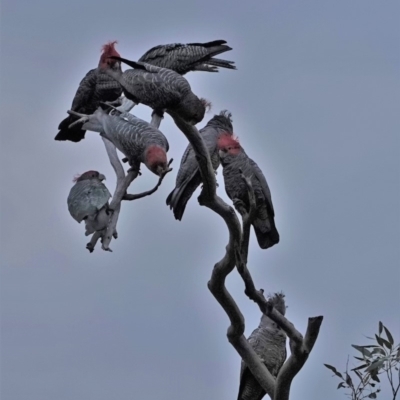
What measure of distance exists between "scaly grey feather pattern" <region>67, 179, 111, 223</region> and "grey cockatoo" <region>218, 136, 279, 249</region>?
1.32 meters

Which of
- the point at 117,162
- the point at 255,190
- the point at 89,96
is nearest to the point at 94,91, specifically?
the point at 89,96

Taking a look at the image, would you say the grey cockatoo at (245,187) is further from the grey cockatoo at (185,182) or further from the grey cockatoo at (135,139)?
the grey cockatoo at (135,139)

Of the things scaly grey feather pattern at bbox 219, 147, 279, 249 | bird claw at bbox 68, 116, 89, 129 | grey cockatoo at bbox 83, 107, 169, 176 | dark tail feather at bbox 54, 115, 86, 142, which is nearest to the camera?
grey cockatoo at bbox 83, 107, 169, 176

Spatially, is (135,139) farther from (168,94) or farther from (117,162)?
(168,94)

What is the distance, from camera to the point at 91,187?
935cm

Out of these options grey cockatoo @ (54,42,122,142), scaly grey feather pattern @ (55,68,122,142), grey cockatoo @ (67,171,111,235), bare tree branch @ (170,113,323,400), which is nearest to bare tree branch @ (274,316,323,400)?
bare tree branch @ (170,113,323,400)

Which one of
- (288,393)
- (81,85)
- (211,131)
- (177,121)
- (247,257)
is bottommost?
(288,393)

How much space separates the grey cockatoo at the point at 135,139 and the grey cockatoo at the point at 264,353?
2.63 meters

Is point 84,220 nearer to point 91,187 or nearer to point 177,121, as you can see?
point 91,187

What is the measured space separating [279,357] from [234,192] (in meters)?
1.79

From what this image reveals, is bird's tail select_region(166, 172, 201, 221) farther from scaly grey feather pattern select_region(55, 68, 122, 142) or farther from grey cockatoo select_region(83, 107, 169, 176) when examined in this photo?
scaly grey feather pattern select_region(55, 68, 122, 142)

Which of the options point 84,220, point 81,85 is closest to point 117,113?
point 84,220

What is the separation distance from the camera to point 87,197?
Result: 927cm

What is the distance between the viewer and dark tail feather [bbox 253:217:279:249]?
1079 centimetres
